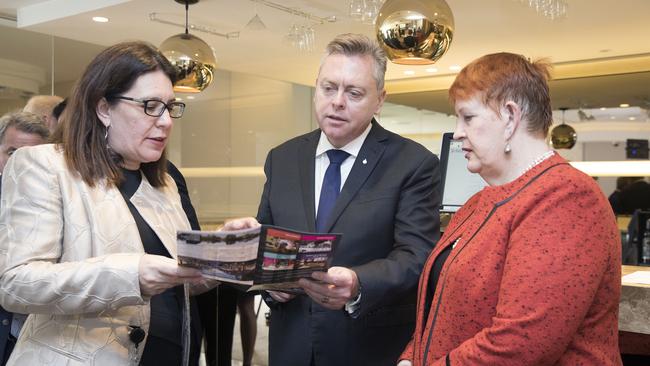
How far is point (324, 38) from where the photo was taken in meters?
6.37

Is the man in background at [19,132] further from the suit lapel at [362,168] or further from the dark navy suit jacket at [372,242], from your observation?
the suit lapel at [362,168]

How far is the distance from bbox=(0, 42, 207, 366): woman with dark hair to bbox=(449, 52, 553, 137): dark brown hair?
80 cm

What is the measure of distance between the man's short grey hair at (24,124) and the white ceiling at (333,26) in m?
2.30

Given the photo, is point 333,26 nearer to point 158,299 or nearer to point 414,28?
point 414,28

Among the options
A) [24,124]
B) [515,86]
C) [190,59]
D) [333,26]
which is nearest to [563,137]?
[333,26]

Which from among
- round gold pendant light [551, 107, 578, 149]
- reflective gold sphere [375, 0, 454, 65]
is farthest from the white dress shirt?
round gold pendant light [551, 107, 578, 149]

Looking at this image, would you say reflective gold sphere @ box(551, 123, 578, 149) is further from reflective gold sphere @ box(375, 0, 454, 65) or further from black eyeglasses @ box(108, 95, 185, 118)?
black eyeglasses @ box(108, 95, 185, 118)

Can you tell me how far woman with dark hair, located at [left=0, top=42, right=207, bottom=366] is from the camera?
5.05 ft

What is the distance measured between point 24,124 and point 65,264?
1.83 m

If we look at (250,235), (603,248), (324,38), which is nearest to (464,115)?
(603,248)

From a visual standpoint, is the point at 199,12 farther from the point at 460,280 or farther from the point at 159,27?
the point at 460,280

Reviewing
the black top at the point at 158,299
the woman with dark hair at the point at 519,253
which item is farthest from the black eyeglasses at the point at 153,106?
the woman with dark hair at the point at 519,253

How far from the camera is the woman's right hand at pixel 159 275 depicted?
1.50 metres

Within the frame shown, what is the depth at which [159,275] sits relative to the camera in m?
1.53
